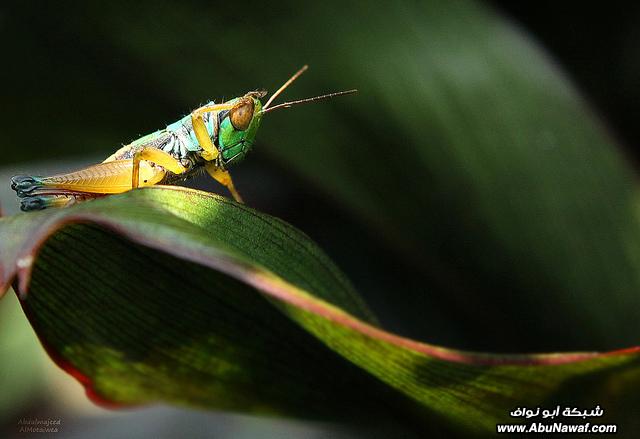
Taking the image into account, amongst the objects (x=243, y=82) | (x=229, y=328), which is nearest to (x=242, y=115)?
(x=243, y=82)

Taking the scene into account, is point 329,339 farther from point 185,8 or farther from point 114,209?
point 185,8

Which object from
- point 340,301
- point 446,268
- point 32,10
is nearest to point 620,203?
point 446,268

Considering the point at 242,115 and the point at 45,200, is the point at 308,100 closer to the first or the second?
the point at 242,115

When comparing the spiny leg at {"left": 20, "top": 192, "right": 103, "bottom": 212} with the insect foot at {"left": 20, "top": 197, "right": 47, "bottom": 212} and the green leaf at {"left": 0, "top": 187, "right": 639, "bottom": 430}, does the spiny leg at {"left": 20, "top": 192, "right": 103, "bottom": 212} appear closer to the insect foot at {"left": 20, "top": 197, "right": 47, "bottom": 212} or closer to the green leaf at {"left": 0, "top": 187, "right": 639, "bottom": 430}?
the insect foot at {"left": 20, "top": 197, "right": 47, "bottom": 212}

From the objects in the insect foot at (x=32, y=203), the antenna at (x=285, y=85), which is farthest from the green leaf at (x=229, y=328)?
the antenna at (x=285, y=85)

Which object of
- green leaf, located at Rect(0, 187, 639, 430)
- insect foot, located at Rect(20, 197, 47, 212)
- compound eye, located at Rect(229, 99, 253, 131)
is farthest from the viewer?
compound eye, located at Rect(229, 99, 253, 131)

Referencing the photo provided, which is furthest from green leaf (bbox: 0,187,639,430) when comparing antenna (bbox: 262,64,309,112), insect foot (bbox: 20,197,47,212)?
antenna (bbox: 262,64,309,112)

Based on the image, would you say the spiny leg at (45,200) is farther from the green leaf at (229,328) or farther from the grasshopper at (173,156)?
the green leaf at (229,328)
